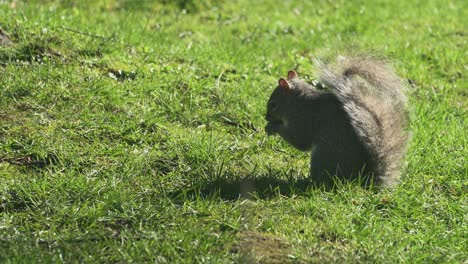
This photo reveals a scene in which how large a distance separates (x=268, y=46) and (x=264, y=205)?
3.40 metres

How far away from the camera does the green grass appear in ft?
12.1

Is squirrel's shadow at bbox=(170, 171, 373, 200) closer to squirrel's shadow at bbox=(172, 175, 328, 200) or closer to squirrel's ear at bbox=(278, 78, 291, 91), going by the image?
squirrel's shadow at bbox=(172, 175, 328, 200)

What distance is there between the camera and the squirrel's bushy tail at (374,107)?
4.38 m

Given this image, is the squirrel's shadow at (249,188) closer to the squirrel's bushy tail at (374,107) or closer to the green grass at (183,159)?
the green grass at (183,159)

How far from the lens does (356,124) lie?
14.3 ft

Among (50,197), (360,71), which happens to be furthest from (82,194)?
(360,71)

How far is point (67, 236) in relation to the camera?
A: 362 centimetres

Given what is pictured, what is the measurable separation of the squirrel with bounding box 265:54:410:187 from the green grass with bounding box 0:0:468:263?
13 cm

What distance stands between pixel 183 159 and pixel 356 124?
1006 millimetres

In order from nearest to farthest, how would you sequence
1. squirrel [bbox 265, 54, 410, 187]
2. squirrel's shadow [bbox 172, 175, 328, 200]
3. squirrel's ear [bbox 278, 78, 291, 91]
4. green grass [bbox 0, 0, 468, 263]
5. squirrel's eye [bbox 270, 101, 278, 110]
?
1. green grass [bbox 0, 0, 468, 263]
2. squirrel's shadow [bbox 172, 175, 328, 200]
3. squirrel [bbox 265, 54, 410, 187]
4. squirrel's ear [bbox 278, 78, 291, 91]
5. squirrel's eye [bbox 270, 101, 278, 110]

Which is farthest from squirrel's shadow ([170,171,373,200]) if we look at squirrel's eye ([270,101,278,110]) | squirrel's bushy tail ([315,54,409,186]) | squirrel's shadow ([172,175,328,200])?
squirrel's eye ([270,101,278,110])

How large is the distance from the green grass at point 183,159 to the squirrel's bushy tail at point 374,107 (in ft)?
0.60

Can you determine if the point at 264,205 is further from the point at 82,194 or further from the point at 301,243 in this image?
the point at 82,194

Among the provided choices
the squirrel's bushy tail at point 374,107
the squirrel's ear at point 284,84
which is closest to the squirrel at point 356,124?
the squirrel's bushy tail at point 374,107
